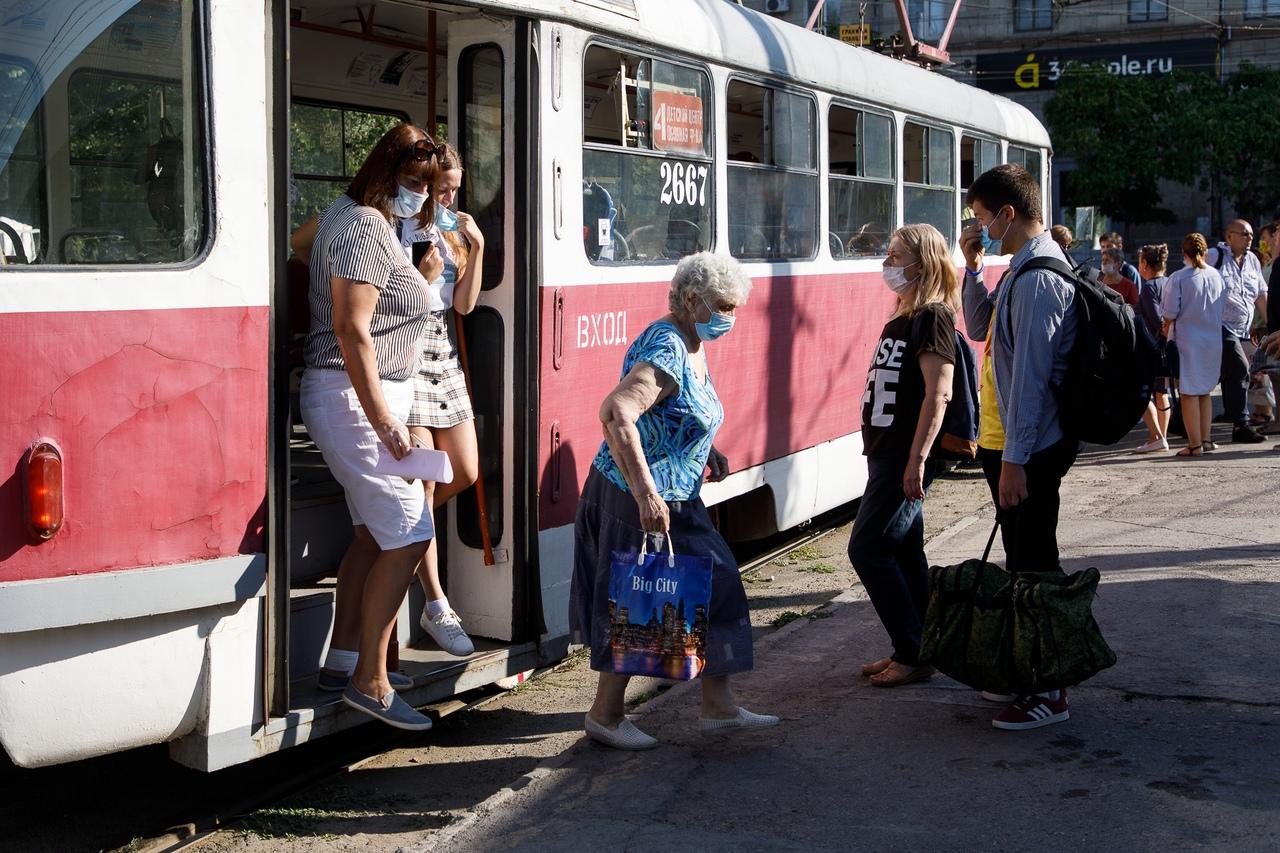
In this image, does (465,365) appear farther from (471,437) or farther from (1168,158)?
(1168,158)

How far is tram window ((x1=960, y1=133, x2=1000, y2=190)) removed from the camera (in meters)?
11.0

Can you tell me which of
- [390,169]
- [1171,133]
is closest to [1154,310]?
[390,169]

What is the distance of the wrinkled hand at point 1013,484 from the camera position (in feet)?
16.5

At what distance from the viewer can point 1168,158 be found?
132 ft

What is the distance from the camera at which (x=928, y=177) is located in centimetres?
1020

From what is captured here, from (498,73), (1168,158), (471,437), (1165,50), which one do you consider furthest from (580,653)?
(1165,50)

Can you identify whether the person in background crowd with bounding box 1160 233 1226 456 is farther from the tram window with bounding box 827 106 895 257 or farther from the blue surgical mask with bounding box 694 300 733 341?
the blue surgical mask with bounding box 694 300 733 341

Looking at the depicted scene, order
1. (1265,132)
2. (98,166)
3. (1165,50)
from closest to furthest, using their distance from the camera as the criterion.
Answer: (98,166), (1265,132), (1165,50)

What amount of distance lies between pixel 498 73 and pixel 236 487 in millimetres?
1964

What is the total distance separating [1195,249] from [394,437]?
918cm

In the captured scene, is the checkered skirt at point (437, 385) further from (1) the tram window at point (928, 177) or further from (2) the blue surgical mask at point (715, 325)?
(1) the tram window at point (928, 177)

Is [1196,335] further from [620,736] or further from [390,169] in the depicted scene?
[390,169]

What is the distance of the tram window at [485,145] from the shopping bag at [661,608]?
1.32 metres

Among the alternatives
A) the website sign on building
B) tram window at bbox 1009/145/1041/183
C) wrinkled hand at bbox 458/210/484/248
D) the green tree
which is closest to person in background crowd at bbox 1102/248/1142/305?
tram window at bbox 1009/145/1041/183
